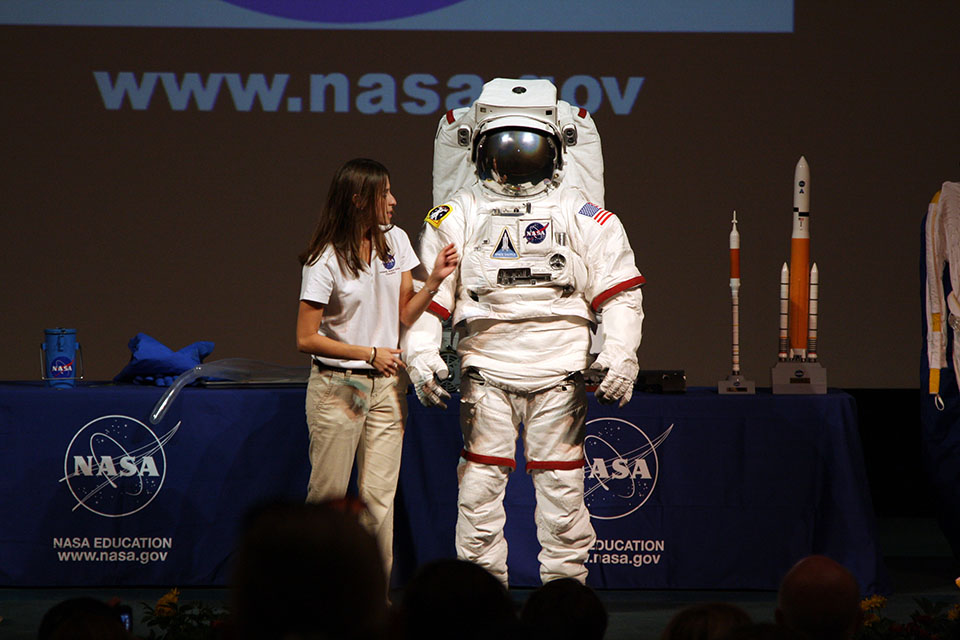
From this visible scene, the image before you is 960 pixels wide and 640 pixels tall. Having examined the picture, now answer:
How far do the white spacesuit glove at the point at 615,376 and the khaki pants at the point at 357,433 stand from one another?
64cm

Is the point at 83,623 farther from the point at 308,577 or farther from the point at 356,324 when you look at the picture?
the point at 356,324

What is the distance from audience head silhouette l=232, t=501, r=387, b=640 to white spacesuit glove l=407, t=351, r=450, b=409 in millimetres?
2330

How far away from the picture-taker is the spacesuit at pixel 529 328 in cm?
353

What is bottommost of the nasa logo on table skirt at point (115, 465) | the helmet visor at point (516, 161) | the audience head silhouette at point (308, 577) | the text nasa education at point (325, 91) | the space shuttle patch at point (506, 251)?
the nasa logo on table skirt at point (115, 465)

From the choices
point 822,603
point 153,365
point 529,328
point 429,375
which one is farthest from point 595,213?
point 822,603

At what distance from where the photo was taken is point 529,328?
3.56 metres

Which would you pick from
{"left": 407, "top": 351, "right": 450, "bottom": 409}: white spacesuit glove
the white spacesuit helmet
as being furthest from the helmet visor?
{"left": 407, "top": 351, "right": 450, "bottom": 409}: white spacesuit glove

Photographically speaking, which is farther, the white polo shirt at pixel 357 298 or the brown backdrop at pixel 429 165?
the brown backdrop at pixel 429 165

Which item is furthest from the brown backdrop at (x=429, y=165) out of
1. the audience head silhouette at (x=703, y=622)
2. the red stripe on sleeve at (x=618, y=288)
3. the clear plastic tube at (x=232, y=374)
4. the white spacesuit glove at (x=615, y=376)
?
the audience head silhouette at (x=703, y=622)

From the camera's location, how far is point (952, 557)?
476 centimetres

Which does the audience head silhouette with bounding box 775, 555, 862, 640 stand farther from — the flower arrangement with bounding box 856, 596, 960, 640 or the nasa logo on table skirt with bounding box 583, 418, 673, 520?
the nasa logo on table skirt with bounding box 583, 418, 673, 520

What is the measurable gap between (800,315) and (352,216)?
180cm

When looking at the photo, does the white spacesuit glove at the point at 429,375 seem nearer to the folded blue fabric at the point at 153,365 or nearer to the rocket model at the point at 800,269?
the folded blue fabric at the point at 153,365

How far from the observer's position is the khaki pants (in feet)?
11.2
